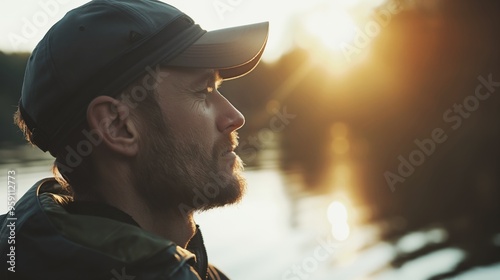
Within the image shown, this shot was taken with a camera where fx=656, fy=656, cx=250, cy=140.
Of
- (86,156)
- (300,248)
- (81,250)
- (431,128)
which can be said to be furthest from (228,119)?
(431,128)

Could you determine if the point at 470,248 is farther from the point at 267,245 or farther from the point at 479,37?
the point at 479,37

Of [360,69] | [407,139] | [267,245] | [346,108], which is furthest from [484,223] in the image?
[346,108]

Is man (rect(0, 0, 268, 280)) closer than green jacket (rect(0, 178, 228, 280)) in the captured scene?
No

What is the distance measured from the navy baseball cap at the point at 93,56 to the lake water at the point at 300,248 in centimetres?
589

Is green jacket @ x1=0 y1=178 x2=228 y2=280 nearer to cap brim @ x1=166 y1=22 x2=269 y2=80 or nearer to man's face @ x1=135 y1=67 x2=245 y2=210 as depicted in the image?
man's face @ x1=135 y1=67 x2=245 y2=210

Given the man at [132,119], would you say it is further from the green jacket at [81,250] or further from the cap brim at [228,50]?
the green jacket at [81,250]

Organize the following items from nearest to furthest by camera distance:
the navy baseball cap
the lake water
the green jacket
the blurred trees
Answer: the green jacket → the navy baseball cap → the lake water → the blurred trees

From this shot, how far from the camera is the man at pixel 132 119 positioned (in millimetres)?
1955

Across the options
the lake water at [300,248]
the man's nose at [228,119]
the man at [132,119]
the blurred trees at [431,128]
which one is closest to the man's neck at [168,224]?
the man at [132,119]

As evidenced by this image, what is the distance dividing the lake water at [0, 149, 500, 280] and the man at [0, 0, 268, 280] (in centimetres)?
575

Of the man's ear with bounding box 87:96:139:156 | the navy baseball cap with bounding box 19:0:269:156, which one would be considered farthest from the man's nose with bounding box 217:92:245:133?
the man's ear with bounding box 87:96:139:156

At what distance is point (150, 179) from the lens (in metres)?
2.05

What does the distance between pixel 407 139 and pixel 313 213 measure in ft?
56.9

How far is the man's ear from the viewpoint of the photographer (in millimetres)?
1979
